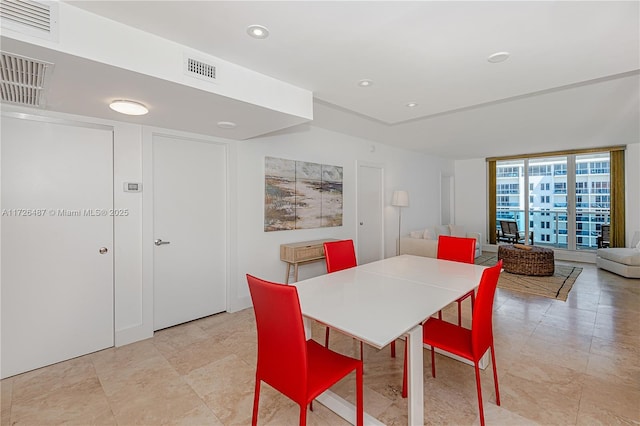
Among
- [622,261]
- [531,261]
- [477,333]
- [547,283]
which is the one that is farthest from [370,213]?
[622,261]

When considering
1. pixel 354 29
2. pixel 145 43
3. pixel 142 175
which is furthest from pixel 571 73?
pixel 142 175

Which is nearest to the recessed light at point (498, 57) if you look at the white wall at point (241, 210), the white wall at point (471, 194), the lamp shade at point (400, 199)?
the white wall at point (241, 210)

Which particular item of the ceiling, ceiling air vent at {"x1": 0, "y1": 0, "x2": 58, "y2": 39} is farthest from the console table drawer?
ceiling air vent at {"x1": 0, "y1": 0, "x2": 58, "y2": 39}

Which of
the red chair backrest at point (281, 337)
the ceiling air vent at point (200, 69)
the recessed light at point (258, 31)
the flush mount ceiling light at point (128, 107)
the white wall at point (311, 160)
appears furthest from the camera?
the white wall at point (311, 160)

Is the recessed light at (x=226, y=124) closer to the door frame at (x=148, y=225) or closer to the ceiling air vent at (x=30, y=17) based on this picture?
the door frame at (x=148, y=225)

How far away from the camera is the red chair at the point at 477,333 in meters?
1.72

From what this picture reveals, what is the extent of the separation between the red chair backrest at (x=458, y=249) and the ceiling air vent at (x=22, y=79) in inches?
140

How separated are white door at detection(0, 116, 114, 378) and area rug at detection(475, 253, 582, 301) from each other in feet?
17.3

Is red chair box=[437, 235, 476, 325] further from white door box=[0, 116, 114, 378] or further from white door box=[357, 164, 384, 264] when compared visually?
white door box=[0, 116, 114, 378]

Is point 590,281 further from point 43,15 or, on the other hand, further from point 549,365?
point 43,15

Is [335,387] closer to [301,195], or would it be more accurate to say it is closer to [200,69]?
[200,69]

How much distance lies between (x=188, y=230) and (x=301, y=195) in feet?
5.33

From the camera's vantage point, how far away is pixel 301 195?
4.34m

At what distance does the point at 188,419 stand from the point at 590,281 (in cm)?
614
